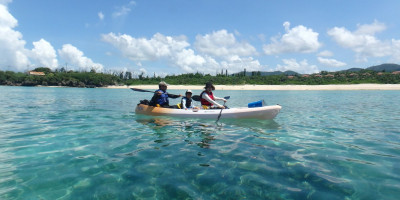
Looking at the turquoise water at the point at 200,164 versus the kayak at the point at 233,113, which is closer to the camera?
the turquoise water at the point at 200,164

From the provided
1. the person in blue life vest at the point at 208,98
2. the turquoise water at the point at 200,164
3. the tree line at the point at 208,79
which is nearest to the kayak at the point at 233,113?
the person in blue life vest at the point at 208,98

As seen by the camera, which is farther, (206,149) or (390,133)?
(390,133)

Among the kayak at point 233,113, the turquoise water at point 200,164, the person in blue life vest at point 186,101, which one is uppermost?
the person in blue life vest at point 186,101

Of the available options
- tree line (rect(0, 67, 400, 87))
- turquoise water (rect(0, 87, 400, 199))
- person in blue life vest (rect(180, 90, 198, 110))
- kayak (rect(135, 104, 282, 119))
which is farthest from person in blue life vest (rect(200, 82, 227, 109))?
tree line (rect(0, 67, 400, 87))

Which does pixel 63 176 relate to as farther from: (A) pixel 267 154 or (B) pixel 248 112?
(B) pixel 248 112

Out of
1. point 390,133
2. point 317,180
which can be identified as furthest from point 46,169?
point 390,133

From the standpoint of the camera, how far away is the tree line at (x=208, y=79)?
234ft

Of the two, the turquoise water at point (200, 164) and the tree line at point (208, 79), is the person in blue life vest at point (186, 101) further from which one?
the tree line at point (208, 79)

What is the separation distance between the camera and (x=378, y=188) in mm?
3906

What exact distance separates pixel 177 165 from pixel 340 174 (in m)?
3.23

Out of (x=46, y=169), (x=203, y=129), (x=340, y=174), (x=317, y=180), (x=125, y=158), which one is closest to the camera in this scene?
(x=317, y=180)

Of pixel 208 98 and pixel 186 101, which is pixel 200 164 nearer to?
pixel 208 98

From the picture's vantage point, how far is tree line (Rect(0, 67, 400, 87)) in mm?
71250

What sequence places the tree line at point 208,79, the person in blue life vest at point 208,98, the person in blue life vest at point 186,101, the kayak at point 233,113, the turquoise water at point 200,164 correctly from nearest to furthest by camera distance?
the turquoise water at point 200,164 < the kayak at point 233,113 < the person in blue life vest at point 208,98 < the person in blue life vest at point 186,101 < the tree line at point 208,79
